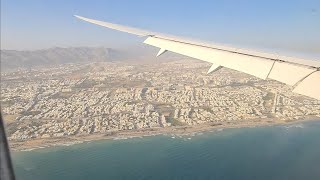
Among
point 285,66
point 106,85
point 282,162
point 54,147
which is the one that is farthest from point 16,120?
point 285,66

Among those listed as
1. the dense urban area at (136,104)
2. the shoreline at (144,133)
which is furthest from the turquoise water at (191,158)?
the dense urban area at (136,104)

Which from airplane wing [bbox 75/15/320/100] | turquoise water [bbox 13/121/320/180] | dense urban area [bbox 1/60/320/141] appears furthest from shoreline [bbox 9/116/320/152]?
airplane wing [bbox 75/15/320/100]

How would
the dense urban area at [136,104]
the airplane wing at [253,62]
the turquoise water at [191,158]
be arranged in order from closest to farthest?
the airplane wing at [253,62] → the turquoise water at [191,158] → the dense urban area at [136,104]

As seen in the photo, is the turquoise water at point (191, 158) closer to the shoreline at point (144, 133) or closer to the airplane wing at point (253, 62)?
the shoreline at point (144, 133)

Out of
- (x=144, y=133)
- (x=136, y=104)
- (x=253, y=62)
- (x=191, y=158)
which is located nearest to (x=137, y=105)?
(x=136, y=104)

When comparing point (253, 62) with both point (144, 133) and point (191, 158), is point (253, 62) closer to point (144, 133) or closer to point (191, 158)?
point (191, 158)

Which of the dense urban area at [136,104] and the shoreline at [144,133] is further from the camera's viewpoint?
the dense urban area at [136,104]
